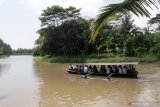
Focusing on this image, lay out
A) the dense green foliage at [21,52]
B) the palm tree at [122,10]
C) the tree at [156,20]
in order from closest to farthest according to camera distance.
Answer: the palm tree at [122,10] → the tree at [156,20] → the dense green foliage at [21,52]

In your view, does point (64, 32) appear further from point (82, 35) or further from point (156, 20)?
point (156, 20)

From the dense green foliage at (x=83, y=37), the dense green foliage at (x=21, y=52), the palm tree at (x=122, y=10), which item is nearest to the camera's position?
the palm tree at (x=122, y=10)

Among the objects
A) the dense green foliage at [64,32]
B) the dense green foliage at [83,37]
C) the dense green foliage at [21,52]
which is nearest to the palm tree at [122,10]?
the dense green foliage at [83,37]

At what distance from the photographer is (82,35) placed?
4784 centimetres

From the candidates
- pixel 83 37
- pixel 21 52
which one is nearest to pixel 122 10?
pixel 83 37

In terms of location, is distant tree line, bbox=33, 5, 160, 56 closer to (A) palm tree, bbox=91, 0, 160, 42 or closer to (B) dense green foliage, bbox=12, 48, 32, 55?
(A) palm tree, bbox=91, 0, 160, 42

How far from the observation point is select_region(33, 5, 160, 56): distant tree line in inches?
1726

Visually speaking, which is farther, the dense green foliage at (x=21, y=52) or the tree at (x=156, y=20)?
the dense green foliage at (x=21, y=52)

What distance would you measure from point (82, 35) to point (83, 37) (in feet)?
1.16

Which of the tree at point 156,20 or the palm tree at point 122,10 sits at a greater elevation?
the tree at point 156,20

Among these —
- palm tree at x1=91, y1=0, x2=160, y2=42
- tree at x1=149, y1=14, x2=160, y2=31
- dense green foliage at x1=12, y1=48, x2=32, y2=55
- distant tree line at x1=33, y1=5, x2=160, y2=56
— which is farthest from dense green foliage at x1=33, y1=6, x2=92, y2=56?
dense green foliage at x1=12, y1=48, x2=32, y2=55

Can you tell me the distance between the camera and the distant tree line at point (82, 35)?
43.8 meters

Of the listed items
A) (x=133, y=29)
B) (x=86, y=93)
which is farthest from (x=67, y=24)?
(x=86, y=93)

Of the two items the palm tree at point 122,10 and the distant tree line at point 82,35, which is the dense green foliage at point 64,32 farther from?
the palm tree at point 122,10
